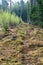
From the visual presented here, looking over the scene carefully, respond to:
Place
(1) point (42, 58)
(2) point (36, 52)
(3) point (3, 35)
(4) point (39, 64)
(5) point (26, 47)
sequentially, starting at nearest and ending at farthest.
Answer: (4) point (39, 64)
(1) point (42, 58)
(2) point (36, 52)
(5) point (26, 47)
(3) point (3, 35)

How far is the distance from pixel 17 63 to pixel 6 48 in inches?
67.9

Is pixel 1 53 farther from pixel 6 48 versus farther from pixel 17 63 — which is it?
pixel 17 63

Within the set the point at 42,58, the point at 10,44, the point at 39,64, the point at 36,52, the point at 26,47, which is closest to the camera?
the point at 39,64

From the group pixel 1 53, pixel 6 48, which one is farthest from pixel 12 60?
pixel 6 48

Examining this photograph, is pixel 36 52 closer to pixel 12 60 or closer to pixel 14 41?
pixel 12 60

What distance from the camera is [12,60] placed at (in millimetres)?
5648

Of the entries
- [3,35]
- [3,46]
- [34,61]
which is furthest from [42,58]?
[3,35]

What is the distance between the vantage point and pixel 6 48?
696 centimetres

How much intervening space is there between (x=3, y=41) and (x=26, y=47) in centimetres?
127

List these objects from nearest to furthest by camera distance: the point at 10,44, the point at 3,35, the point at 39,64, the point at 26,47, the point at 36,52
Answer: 1. the point at 39,64
2. the point at 36,52
3. the point at 26,47
4. the point at 10,44
5. the point at 3,35

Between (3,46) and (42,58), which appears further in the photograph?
(3,46)

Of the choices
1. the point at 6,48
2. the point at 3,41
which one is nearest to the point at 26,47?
the point at 6,48

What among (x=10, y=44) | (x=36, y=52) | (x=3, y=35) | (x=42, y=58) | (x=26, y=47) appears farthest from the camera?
(x=3, y=35)

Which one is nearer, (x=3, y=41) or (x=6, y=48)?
(x=6, y=48)
